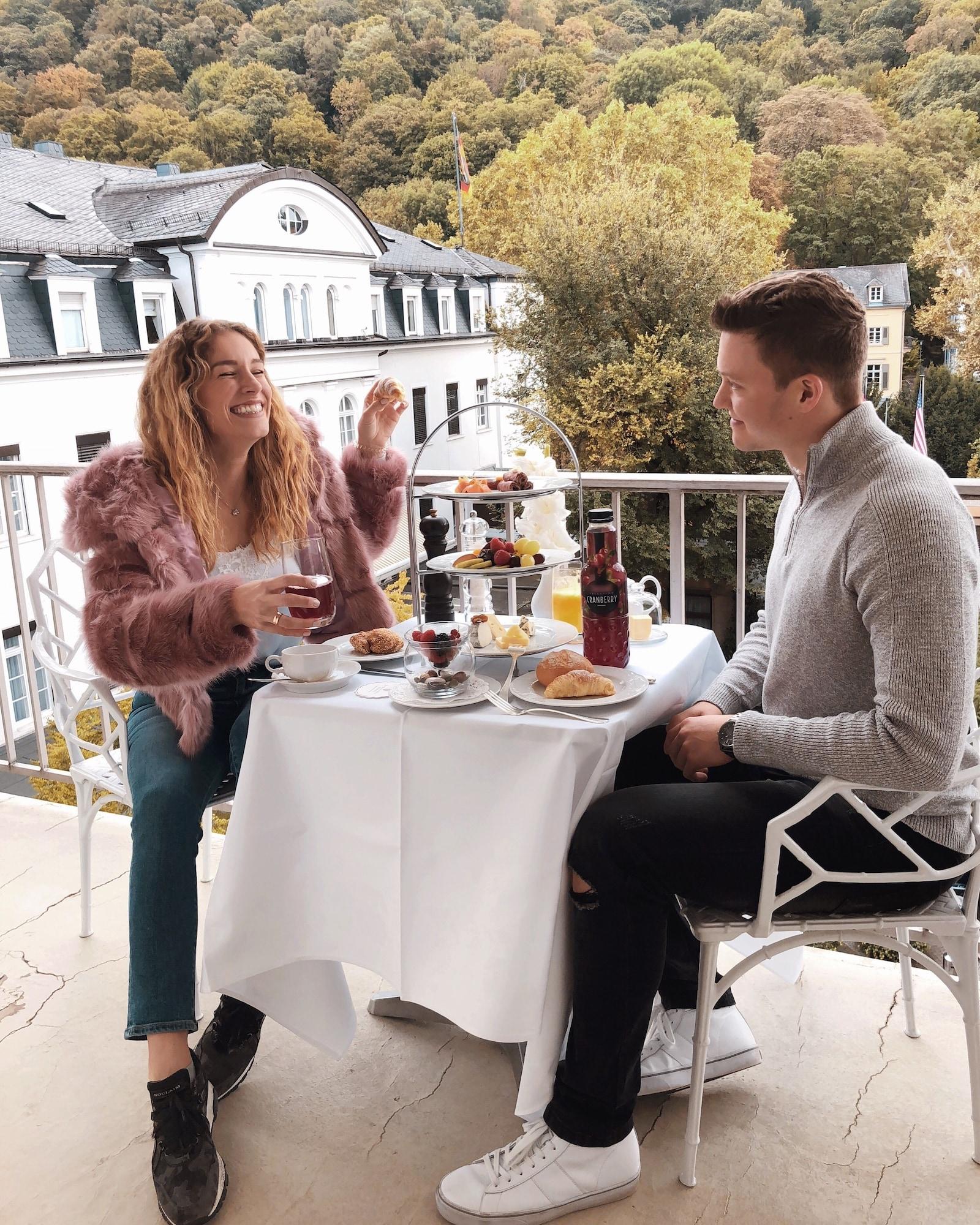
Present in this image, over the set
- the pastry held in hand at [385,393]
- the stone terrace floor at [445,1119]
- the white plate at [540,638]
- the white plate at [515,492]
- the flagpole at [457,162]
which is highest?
the flagpole at [457,162]

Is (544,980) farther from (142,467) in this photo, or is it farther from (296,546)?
(142,467)

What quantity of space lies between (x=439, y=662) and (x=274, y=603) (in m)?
0.21

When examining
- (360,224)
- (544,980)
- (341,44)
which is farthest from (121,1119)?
(341,44)

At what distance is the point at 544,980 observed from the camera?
44.2 inches

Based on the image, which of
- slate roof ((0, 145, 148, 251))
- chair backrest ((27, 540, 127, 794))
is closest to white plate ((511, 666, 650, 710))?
chair backrest ((27, 540, 127, 794))

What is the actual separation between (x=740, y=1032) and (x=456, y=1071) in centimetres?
42

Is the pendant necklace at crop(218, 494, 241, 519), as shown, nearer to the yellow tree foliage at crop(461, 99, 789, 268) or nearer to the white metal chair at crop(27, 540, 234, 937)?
the white metal chair at crop(27, 540, 234, 937)

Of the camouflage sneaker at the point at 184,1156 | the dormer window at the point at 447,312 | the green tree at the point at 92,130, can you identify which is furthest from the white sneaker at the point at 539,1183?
the dormer window at the point at 447,312

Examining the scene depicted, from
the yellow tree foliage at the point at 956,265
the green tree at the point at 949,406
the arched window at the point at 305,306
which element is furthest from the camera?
the green tree at the point at 949,406

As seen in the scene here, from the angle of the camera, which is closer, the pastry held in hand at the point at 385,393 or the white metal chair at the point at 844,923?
the white metal chair at the point at 844,923

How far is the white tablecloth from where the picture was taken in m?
1.11

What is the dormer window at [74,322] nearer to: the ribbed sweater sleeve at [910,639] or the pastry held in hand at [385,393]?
the pastry held in hand at [385,393]

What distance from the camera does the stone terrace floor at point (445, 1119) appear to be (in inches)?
48.9

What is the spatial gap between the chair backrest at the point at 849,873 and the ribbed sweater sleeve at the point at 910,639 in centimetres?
3
